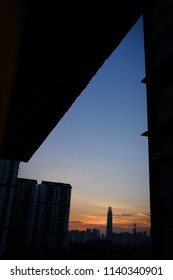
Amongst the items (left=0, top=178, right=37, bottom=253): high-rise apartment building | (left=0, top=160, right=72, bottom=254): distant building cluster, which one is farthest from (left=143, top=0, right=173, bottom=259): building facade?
(left=0, top=178, right=37, bottom=253): high-rise apartment building

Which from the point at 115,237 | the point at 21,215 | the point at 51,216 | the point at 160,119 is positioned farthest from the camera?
the point at 115,237

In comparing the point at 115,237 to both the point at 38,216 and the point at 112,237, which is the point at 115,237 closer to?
the point at 112,237

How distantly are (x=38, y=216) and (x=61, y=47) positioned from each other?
102303 mm

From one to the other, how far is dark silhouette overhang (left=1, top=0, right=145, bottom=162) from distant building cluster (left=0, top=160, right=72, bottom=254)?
89729 millimetres

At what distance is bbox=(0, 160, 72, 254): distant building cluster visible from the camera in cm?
9138

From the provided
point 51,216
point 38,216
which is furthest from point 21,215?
point 51,216

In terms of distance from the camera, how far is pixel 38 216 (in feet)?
317

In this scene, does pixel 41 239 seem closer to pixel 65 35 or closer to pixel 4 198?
pixel 4 198

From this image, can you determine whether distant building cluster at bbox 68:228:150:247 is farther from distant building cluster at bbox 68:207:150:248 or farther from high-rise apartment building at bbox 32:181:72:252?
high-rise apartment building at bbox 32:181:72:252

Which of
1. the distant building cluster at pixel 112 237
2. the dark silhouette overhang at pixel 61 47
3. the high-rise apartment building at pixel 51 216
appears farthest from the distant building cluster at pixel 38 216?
the dark silhouette overhang at pixel 61 47

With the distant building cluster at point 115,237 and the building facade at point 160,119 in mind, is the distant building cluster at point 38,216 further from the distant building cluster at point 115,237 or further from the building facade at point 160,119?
the building facade at point 160,119

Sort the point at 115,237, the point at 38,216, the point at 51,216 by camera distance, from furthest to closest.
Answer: the point at 115,237, the point at 38,216, the point at 51,216

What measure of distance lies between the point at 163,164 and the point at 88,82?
1600 centimetres
